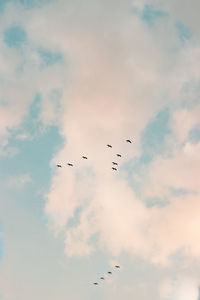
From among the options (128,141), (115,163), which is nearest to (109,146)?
(128,141)

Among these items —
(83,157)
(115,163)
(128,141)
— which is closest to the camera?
(128,141)

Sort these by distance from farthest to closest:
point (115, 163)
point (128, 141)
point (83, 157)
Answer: point (115, 163) < point (83, 157) < point (128, 141)

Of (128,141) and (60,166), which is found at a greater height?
(128,141)

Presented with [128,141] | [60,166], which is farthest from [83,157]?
[128,141]

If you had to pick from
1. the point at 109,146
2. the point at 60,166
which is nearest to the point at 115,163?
the point at 109,146

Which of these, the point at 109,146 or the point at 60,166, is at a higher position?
the point at 109,146

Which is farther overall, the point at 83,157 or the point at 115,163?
the point at 115,163

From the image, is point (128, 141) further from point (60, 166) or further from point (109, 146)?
point (60, 166)

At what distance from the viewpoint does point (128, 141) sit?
14212 cm

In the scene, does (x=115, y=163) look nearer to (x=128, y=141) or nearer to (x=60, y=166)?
(x=128, y=141)

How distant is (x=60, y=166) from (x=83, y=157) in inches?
941

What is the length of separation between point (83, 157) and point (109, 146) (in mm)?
24842

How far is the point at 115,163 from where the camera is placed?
169625 mm

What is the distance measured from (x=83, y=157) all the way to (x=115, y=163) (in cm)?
3321
